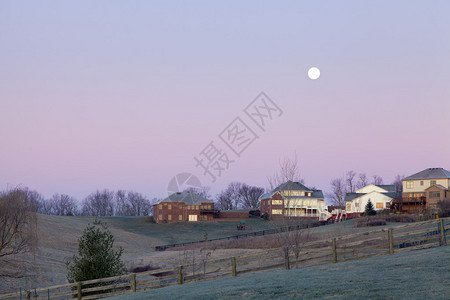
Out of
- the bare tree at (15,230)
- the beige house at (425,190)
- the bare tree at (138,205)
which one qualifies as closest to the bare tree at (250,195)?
the bare tree at (138,205)

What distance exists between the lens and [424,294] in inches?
426

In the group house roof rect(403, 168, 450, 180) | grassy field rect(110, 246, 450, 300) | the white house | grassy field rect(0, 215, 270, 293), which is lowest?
grassy field rect(0, 215, 270, 293)

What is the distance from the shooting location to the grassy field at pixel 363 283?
11477 millimetres

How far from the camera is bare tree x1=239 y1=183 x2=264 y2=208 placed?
169m

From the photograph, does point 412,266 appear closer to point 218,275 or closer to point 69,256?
point 218,275

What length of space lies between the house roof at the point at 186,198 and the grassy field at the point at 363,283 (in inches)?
3634

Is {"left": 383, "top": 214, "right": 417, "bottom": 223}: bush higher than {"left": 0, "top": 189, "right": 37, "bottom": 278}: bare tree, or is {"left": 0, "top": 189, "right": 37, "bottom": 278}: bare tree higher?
{"left": 0, "top": 189, "right": 37, "bottom": 278}: bare tree

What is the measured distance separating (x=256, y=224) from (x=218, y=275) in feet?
274

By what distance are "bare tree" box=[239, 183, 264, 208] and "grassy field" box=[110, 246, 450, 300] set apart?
5984 inches

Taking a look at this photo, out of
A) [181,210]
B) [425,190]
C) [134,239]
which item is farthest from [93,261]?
[181,210]

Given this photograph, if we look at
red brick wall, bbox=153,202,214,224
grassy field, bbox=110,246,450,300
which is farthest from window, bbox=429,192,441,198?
grassy field, bbox=110,246,450,300

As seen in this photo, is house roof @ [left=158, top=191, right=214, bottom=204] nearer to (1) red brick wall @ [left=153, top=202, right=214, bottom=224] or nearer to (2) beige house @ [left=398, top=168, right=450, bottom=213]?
(1) red brick wall @ [left=153, top=202, right=214, bottom=224]

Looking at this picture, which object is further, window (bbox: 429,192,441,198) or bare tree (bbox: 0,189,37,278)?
Result: window (bbox: 429,192,441,198)

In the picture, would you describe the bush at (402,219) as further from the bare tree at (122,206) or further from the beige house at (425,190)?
the bare tree at (122,206)
